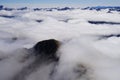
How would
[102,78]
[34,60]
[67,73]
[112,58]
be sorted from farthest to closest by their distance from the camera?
[112,58] < [34,60] < [67,73] < [102,78]

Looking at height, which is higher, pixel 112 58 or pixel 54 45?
pixel 54 45

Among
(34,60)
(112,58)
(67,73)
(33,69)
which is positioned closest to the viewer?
(67,73)

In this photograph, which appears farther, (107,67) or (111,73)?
(107,67)

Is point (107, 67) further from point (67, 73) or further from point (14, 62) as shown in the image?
point (14, 62)

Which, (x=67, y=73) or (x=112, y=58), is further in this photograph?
(x=112, y=58)

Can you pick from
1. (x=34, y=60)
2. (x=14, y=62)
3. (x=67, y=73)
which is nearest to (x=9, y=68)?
(x=14, y=62)

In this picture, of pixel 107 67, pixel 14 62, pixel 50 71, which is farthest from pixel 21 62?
pixel 107 67

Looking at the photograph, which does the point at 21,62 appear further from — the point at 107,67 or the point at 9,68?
the point at 107,67

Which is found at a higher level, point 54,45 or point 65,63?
point 54,45

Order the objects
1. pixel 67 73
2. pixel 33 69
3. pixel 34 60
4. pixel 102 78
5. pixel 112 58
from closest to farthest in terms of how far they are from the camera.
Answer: pixel 102 78, pixel 67 73, pixel 33 69, pixel 34 60, pixel 112 58
